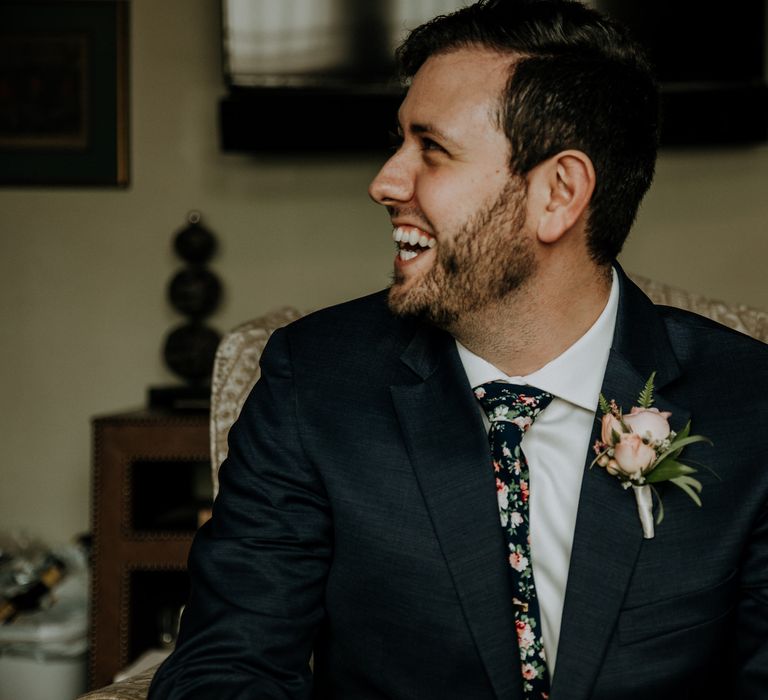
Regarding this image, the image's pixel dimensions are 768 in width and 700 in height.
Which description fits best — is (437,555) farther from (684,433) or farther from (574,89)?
(574,89)

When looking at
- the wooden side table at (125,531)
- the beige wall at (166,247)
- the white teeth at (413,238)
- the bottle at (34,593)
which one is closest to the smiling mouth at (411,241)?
the white teeth at (413,238)

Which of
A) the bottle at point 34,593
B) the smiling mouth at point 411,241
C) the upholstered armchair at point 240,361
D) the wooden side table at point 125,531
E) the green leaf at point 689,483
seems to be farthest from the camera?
the bottle at point 34,593

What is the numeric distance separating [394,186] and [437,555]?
23.0 inches

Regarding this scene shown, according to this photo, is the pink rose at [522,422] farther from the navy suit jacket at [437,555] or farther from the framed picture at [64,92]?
the framed picture at [64,92]

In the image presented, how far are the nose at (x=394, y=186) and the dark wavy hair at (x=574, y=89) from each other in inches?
6.6

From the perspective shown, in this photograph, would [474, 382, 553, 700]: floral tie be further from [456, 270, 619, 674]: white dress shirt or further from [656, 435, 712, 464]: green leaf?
[656, 435, 712, 464]: green leaf

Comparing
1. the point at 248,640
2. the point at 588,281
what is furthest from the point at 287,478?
the point at 588,281

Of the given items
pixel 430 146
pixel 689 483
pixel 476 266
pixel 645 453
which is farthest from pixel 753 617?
pixel 430 146

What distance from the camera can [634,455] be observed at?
129 centimetres

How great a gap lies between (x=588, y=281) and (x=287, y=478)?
60 cm

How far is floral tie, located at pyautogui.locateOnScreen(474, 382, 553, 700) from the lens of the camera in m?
1.38

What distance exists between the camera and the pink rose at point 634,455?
1.29 meters

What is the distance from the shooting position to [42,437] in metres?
3.35

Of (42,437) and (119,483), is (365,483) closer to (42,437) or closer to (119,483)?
(119,483)
